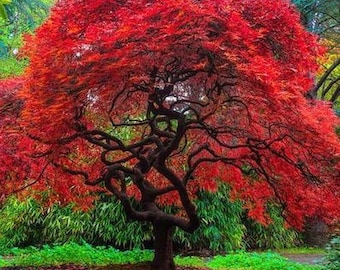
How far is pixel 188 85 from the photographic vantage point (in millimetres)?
5508

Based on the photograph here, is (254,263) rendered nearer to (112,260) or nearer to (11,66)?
(112,260)

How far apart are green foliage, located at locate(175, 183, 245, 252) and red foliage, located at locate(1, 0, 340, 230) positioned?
4.08 m

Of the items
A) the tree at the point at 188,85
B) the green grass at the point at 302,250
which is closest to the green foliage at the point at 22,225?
the tree at the point at 188,85

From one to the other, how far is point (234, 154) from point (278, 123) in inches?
56.6

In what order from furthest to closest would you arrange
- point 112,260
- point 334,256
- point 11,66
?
1. point 11,66
2. point 112,260
3. point 334,256

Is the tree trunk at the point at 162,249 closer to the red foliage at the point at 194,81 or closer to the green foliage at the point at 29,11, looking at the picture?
the red foliage at the point at 194,81

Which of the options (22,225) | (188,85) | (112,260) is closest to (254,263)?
(112,260)

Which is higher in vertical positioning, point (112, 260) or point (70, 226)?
point (70, 226)

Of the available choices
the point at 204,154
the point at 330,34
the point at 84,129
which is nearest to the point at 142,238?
the point at 204,154

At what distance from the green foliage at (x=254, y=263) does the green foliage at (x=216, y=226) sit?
3.96 feet

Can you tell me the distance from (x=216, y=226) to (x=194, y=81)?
19.2ft

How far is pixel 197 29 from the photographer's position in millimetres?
3918

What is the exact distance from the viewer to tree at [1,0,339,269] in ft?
13.3

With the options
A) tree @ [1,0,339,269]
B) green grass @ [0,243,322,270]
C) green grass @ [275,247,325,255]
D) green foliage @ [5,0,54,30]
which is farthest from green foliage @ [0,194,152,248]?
green foliage @ [5,0,54,30]
